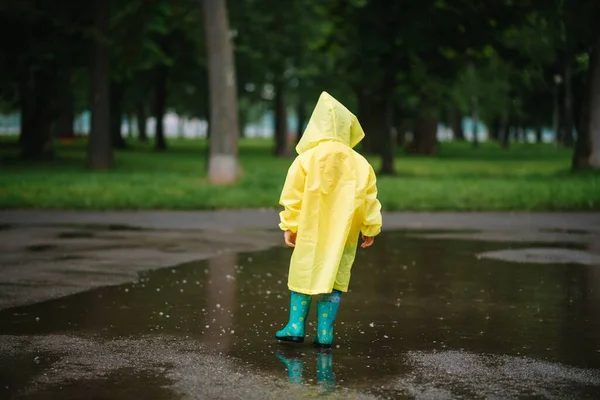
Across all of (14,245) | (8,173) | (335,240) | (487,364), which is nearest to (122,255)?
(14,245)

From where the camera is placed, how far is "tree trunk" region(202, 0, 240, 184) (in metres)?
25.7

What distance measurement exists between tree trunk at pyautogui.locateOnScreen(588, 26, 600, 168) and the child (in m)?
23.9

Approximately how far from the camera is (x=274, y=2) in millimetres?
47625

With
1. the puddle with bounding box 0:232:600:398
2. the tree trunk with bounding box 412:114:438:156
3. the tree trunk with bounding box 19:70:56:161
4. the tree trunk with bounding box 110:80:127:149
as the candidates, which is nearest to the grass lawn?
the puddle with bounding box 0:232:600:398

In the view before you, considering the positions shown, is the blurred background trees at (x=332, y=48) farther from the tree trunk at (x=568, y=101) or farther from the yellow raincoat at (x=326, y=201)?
the yellow raincoat at (x=326, y=201)

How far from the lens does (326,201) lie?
7527mm

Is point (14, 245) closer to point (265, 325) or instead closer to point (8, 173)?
point (265, 325)

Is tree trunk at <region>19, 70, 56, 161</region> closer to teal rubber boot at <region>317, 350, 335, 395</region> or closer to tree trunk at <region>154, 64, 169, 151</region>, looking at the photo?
tree trunk at <region>154, 64, 169, 151</region>

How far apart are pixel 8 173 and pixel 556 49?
1592cm

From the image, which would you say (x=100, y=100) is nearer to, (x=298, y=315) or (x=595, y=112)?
(x=595, y=112)

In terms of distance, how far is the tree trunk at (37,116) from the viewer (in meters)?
39.3

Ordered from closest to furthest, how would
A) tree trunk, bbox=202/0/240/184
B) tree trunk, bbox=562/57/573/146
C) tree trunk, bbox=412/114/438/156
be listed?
tree trunk, bbox=202/0/240/184, tree trunk, bbox=412/114/438/156, tree trunk, bbox=562/57/573/146

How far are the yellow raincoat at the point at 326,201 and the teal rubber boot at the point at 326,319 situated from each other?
0.10m

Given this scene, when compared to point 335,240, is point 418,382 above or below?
below
